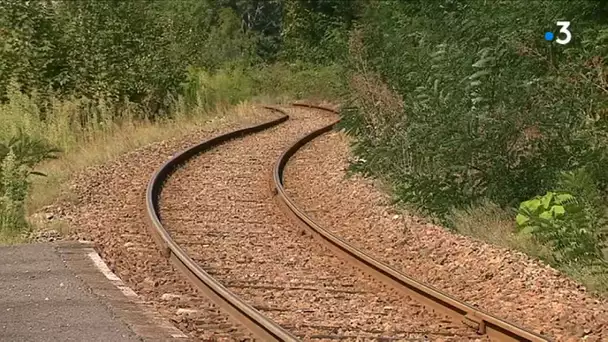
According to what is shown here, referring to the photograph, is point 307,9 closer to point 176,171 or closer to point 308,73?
point 308,73

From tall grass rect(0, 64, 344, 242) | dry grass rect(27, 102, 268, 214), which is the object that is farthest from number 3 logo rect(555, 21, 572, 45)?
dry grass rect(27, 102, 268, 214)

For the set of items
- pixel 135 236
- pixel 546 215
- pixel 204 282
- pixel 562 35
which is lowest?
pixel 135 236

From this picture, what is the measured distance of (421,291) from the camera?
28.8 feet

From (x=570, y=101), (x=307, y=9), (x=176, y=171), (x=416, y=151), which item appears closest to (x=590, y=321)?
(x=570, y=101)

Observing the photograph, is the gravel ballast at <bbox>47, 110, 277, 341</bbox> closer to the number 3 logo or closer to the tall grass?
the tall grass

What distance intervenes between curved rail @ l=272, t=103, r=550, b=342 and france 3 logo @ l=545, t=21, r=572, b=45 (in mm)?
4376

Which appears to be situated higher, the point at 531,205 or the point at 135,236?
the point at 531,205

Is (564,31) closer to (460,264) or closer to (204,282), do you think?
(460,264)

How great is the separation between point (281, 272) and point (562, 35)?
6373mm

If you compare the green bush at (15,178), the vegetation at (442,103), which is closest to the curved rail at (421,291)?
the vegetation at (442,103)

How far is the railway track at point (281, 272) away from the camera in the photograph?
778 cm

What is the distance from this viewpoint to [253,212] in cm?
1359

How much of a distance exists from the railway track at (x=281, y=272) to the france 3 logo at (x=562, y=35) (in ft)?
14.5

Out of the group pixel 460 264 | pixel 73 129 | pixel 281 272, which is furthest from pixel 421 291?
pixel 73 129
